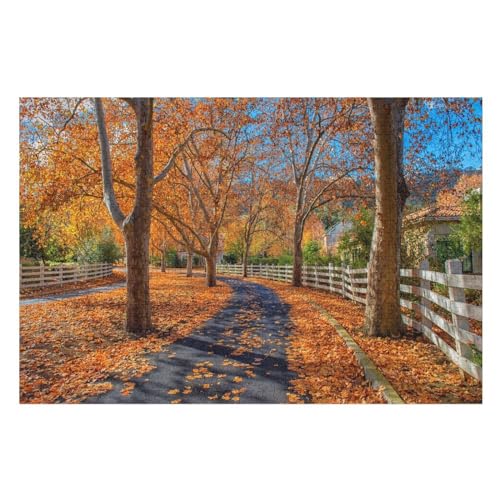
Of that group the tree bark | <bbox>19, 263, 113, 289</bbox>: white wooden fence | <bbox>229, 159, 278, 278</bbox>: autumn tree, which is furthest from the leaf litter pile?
<bbox>229, 159, 278, 278</bbox>: autumn tree

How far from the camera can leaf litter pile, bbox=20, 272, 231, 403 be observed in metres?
3.00

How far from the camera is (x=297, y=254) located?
35.3ft

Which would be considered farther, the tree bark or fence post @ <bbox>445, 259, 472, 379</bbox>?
the tree bark

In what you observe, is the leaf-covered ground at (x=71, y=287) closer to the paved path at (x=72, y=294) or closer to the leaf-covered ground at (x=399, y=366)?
the paved path at (x=72, y=294)

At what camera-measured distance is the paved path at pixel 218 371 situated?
2787 millimetres

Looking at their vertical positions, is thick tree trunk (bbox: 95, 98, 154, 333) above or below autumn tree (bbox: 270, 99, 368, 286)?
below

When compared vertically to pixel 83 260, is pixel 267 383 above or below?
below

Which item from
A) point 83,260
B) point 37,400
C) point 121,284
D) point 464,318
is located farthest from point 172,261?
point 464,318

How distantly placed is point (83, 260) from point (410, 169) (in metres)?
8.14

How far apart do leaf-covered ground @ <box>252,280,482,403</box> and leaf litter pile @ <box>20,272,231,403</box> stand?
146 centimetres

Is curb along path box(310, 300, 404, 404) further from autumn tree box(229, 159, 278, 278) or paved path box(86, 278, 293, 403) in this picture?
autumn tree box(229, 159, 278, 278)

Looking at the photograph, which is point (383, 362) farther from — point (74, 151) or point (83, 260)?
point (83, 260)

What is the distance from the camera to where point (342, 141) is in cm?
739
